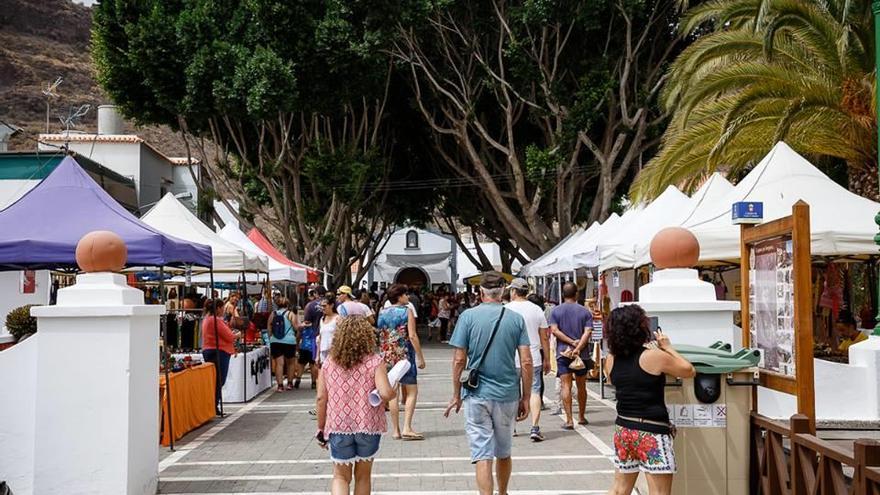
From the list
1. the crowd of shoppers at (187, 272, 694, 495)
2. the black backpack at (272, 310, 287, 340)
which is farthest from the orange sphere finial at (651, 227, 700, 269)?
the black backpack at (272, 310, 287, 340)

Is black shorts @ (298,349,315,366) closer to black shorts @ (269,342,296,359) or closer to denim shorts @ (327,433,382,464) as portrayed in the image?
black shorts @ (269,342,296,359)

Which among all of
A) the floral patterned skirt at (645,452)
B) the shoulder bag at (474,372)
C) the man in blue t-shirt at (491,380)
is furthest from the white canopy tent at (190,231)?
the floral patterned skirt at (645,452)

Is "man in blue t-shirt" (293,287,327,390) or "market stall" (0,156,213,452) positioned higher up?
"market stall" (0,156,213,452)

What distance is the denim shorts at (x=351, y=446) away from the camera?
655 centimetres

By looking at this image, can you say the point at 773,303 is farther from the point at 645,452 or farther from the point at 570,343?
the point at 570,343

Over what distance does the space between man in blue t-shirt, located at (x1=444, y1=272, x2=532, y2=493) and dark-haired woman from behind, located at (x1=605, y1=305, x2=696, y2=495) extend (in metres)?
1.23

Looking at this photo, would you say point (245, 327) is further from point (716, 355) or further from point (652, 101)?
point (652, 101)

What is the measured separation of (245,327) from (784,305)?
11191 millimetres

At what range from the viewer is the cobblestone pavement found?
866 centimetres

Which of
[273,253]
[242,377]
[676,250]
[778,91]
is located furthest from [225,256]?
[676,250]

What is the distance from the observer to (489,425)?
7172mm

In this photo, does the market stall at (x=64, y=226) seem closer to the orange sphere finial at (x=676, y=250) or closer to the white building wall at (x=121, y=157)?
the orange sphere finial at (x=676, y=250)

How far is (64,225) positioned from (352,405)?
220 inches

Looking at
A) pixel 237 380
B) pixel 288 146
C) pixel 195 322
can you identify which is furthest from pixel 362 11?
pixel 237 380
